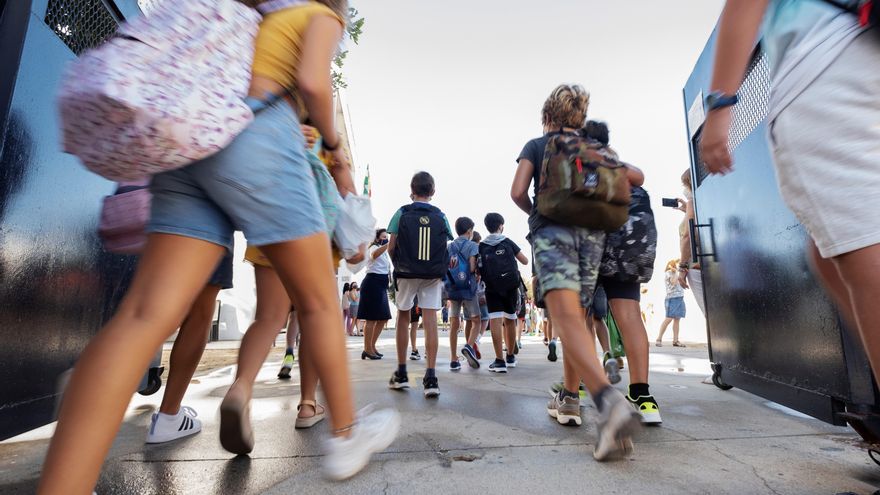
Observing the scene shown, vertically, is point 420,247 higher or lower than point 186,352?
higher

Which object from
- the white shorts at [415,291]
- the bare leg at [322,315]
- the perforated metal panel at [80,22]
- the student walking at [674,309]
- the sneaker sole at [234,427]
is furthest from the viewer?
the student walking at [674,309]

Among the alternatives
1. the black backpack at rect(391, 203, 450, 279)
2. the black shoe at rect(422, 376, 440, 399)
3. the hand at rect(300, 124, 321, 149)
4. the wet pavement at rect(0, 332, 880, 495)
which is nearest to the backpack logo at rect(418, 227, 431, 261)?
the black backpack at rect(391, 203, 450, 279)

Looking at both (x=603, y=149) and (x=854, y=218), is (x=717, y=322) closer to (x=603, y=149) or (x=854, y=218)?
(x=603, y=149)

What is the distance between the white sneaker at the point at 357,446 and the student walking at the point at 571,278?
2.97 feet

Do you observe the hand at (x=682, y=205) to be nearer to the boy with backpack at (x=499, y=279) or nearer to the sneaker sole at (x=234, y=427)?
the boy with backpack at (x=499, y=279)

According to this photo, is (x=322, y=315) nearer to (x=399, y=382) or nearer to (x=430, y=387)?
(x=430, y=387)

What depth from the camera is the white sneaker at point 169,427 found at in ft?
7.19

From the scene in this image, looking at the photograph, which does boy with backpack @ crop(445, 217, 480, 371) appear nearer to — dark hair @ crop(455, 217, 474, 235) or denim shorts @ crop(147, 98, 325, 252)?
dark hair @ crop(455, 217, 474, 235)

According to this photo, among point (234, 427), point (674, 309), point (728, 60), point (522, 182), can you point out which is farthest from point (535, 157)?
point (674, 309)

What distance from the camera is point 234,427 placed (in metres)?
1.77

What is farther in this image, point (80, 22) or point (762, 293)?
point (762, 293)

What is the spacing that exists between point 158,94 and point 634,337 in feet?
8.25

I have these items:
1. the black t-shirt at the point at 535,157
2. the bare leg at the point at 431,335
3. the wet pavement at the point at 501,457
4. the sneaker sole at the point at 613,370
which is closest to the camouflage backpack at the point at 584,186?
the black t-shirt at the point at 535,157

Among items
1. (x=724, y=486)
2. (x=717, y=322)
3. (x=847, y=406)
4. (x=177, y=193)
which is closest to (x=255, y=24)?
(x=177, y=193)
